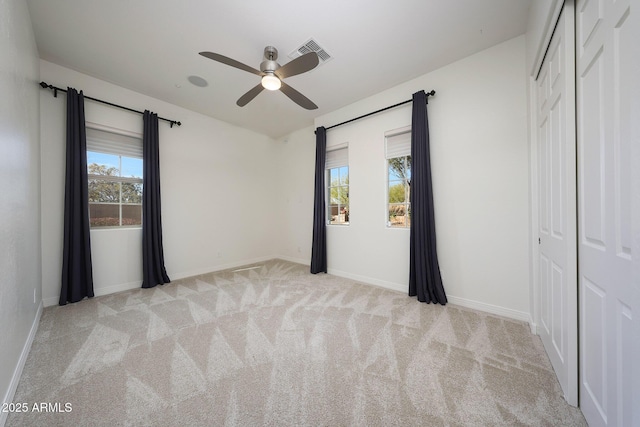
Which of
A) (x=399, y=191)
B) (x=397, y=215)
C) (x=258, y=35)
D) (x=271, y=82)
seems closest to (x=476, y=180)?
(x=399, y=191)

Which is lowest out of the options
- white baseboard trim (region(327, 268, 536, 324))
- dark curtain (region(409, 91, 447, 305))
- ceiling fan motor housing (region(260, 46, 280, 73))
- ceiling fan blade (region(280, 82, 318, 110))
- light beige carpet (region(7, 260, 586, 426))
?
light beige carpet (region(7, 260, 586, 426))

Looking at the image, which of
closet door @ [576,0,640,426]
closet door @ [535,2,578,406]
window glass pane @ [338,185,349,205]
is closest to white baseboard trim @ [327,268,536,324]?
closet door @ [535,2,578,406]

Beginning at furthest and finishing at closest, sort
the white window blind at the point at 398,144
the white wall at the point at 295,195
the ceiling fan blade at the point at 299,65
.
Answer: the white wall at the point at 295,195
the white window blind at the point at 398,144
the ceiling fan blade at the point at 299,65

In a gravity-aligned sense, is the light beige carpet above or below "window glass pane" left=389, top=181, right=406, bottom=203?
below

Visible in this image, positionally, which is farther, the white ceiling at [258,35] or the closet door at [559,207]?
the white ceiling at [258,35]

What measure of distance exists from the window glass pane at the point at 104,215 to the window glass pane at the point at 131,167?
20.1 inches

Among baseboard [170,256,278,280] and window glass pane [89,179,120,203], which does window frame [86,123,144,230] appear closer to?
window glass pane [89,179,120,203]

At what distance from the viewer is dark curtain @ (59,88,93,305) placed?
8.91 feet

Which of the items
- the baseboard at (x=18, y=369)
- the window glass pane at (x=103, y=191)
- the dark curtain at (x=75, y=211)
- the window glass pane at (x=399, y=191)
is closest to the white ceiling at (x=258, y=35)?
the dark curtain at (x=75, y=211)

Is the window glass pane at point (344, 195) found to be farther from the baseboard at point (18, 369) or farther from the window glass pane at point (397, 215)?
the baseboard at point (18, 369)

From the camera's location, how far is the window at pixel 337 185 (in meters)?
4.04

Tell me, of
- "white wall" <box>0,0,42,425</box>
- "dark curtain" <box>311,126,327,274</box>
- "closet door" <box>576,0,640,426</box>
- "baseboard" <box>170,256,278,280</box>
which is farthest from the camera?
A: "dark curtain" <box>311,126,327,274</box>

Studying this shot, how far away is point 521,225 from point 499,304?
0.90 metres

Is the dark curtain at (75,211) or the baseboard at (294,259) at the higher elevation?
the dark curtain at (75,211)
